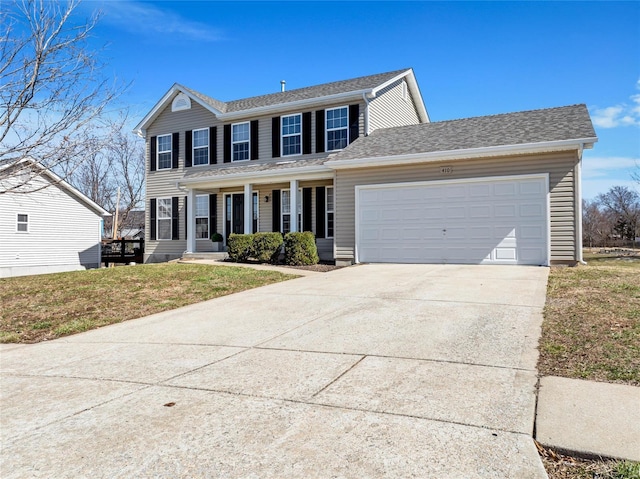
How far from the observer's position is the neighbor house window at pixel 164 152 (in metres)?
19.6

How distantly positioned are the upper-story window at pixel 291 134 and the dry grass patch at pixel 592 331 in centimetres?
1107

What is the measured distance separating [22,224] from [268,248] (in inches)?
534

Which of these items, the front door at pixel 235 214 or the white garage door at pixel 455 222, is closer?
the white garage door at pixel 455 222

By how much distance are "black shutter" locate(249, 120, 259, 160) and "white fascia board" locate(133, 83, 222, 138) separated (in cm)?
161

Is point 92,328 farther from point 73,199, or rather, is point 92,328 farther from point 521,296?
point 73,199

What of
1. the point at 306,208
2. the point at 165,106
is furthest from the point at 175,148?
the point at 306,208

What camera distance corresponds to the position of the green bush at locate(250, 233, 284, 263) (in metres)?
14.3

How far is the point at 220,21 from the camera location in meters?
12.2

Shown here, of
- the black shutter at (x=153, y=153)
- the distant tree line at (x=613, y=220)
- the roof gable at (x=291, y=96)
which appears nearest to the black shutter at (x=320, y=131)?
the roof gable at (x=291, y=96)

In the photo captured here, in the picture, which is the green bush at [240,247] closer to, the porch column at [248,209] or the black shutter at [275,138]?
the porch column at [248,209]

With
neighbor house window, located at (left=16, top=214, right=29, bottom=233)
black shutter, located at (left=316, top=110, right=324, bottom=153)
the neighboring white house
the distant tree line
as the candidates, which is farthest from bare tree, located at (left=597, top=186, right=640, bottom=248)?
neighbor house window, located at (left=16, top=214, right=29, bottom=233)

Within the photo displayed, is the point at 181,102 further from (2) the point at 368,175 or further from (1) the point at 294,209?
(2) the point at 368,175

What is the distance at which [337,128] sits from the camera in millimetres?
16156

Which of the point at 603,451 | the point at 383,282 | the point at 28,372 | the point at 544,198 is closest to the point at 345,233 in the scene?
the point at 383,282
